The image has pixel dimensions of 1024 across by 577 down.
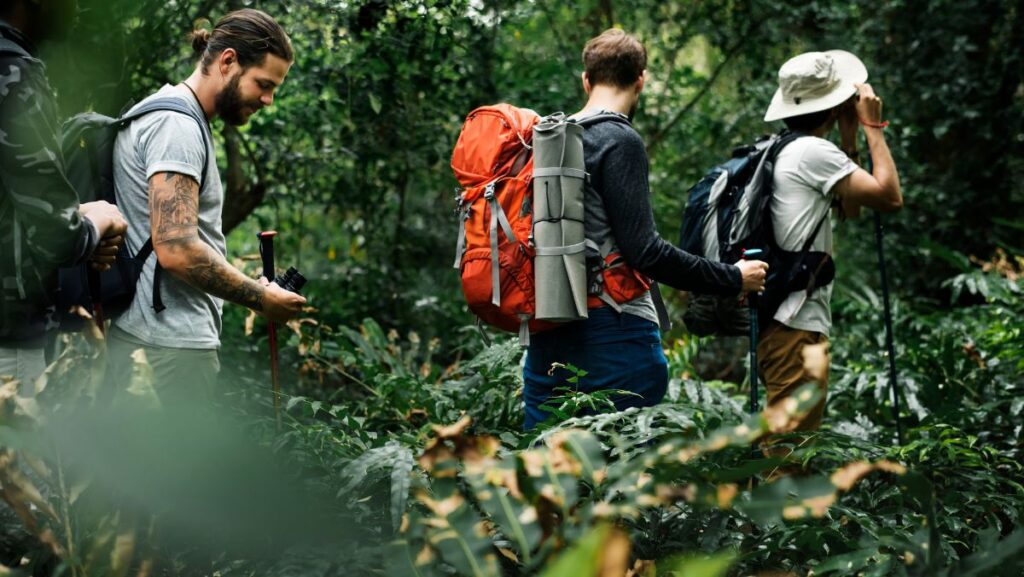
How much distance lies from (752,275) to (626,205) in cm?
66

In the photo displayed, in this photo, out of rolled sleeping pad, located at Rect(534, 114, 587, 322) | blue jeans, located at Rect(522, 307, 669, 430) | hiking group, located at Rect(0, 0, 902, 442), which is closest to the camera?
hiking group, located at Rect(0, 0, 902, 442)

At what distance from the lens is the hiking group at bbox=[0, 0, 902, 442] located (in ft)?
8.15

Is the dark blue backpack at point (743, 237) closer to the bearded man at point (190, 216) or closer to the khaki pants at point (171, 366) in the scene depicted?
the bearded man at point (190, 216)

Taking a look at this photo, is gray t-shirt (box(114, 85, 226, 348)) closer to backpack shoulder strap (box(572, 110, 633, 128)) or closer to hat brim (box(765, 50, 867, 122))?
backpack shoulder strap (box(572, 110, 633, 128))

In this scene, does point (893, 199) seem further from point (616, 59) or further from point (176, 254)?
point (176, 254)

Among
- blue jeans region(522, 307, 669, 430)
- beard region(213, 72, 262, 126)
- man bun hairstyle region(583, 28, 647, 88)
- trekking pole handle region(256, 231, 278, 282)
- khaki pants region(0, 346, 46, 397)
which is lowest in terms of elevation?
blue jeans region(522, 307, 669, 430)

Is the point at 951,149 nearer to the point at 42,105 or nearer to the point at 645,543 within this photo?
the point at 645,543

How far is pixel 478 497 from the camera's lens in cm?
178

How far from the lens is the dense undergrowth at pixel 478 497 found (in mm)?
1569

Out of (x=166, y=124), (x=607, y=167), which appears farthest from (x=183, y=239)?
(x=607, y=167)

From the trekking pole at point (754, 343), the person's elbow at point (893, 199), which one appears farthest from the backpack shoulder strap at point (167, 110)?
the person's elbow at point (893, 199)

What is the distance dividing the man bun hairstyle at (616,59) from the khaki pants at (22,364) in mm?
2159

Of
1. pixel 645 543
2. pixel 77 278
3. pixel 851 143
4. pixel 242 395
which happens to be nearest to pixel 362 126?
pixel 242 395

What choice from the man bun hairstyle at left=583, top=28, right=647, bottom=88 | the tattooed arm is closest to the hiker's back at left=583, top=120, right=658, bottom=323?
the man bun hairstyle at left=583, top=28, right=647, bottom=88
